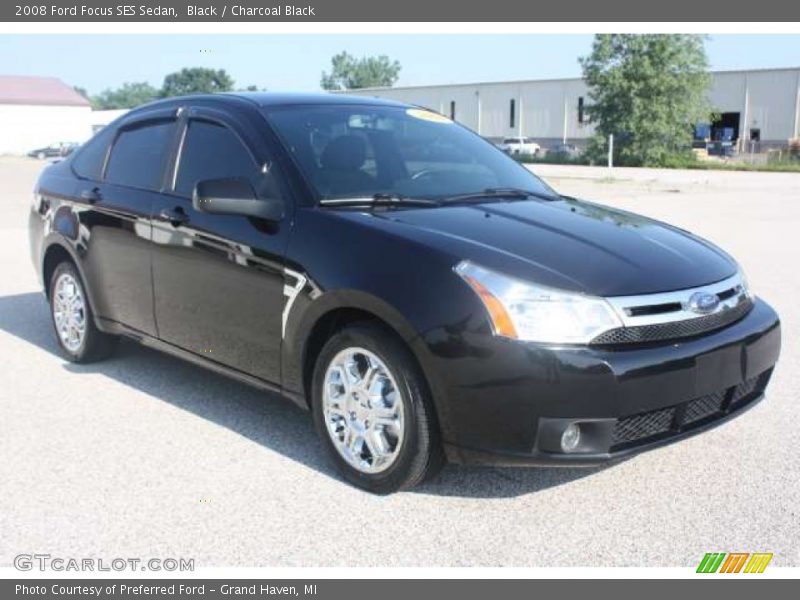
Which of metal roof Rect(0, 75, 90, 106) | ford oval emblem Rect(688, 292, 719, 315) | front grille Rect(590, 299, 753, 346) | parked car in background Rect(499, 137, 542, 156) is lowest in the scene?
parked car in background Rect(499, 137, 542, 156)

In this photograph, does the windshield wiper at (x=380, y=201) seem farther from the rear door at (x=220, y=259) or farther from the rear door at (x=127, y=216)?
the rear door at (x=127, y=216)

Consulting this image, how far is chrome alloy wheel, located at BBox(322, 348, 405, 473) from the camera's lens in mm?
3729

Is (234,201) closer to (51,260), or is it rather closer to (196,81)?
(51,260)

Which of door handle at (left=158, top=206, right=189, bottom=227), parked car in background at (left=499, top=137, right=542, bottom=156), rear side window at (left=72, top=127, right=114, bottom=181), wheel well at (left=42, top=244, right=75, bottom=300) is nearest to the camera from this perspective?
door handle at (left=158, top=206, right=189, bottom=227)

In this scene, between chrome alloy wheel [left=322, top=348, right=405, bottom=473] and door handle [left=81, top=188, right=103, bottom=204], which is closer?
chrome alloy wheel [left=322, top=348, right=405, bottom=473]

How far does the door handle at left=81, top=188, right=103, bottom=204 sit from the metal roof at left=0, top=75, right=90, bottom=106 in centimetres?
8049

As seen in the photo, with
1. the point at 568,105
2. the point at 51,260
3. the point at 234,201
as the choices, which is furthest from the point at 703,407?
the point at 568,105

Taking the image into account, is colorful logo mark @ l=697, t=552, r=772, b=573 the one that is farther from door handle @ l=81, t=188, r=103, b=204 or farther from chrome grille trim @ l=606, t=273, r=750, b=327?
door handle @ l=81, t=188, r=103, b=204

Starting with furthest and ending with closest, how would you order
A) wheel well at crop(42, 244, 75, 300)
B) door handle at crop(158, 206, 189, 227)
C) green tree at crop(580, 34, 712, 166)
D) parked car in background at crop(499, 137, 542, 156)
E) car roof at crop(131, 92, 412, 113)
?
parked car in background at crop(499, 137, 542, 156), green tree at crop(580, 34, 712, 166), wheel well at crop(42, 244, 75, 300), car roof at crop(131, 92, 412, 113), door handle at crop(158, 206, 189, 227)

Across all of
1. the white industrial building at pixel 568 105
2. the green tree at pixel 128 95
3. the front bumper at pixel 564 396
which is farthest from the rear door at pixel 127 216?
the green tree at pixel 128 95

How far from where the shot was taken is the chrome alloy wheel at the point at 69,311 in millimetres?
5844

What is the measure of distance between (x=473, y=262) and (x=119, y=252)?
104 inches

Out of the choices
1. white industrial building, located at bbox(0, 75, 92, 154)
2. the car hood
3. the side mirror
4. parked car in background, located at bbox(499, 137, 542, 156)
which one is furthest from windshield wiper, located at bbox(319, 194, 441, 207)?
white industrial building, located at bbox(0, 75, 92, 154)

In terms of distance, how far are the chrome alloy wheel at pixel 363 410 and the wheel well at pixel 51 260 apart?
2.76 meters
